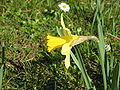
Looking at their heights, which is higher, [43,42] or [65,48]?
[43,42]

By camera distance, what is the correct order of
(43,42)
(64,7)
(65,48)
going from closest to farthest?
1. (65,48)
2. (43,42)
3. (64,7)

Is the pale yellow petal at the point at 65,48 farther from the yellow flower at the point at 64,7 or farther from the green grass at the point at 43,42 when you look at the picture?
the yellow flower at the point at 64,7

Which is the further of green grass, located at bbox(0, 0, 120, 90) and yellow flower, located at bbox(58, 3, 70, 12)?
yellow flower, located at bbox(58, 3, 70, 12)

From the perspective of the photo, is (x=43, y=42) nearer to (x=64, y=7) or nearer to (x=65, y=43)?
(x=64, y=7)

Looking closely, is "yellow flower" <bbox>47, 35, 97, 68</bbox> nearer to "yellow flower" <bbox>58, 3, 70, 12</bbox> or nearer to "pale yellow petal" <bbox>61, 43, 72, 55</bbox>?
"pale yellow petal" <bbox>61, 43, 72, 55</bbox>

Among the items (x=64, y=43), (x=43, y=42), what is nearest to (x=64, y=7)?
(x=43, y=42)

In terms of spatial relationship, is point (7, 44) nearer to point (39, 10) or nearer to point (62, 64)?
point (62, 64)

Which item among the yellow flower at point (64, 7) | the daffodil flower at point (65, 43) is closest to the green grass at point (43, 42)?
the yellow flower at point (64, 7)

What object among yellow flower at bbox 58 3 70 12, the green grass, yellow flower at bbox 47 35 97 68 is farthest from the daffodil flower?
yellow flower at bbox 58 3 70 12

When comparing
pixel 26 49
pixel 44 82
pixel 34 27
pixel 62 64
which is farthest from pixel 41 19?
pixel 44 82
